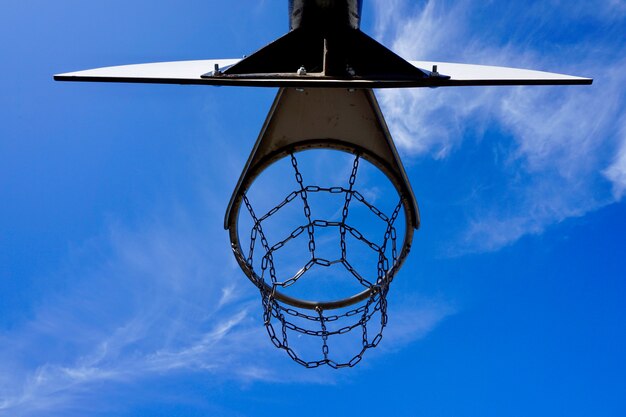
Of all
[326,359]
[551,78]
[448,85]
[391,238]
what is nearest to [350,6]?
[448,85]

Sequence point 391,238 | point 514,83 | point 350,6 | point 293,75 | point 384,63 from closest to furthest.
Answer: point 514,83 < point 293,75 < point 384,63 < point 350,6 < point 391,238

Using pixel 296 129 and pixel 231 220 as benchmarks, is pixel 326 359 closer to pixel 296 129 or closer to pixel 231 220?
pixel 231 220

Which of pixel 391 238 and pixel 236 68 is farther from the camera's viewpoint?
pixel 391 238

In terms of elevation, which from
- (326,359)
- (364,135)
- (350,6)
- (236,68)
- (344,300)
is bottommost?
(326,359)

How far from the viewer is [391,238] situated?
541cm

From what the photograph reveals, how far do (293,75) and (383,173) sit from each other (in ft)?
5.91

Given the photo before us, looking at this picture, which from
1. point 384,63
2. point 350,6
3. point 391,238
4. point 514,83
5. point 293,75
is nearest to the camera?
point 514,83

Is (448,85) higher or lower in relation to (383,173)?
lower

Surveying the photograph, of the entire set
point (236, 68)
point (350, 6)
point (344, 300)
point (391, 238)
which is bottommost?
point (344, 300)

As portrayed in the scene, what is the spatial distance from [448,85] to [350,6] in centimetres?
162

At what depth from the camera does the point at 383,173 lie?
5531mm

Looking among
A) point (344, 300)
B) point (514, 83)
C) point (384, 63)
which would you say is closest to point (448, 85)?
point (514, 83)

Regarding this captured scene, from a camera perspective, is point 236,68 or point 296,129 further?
point 296,129

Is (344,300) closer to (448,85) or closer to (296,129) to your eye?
(296,129)
